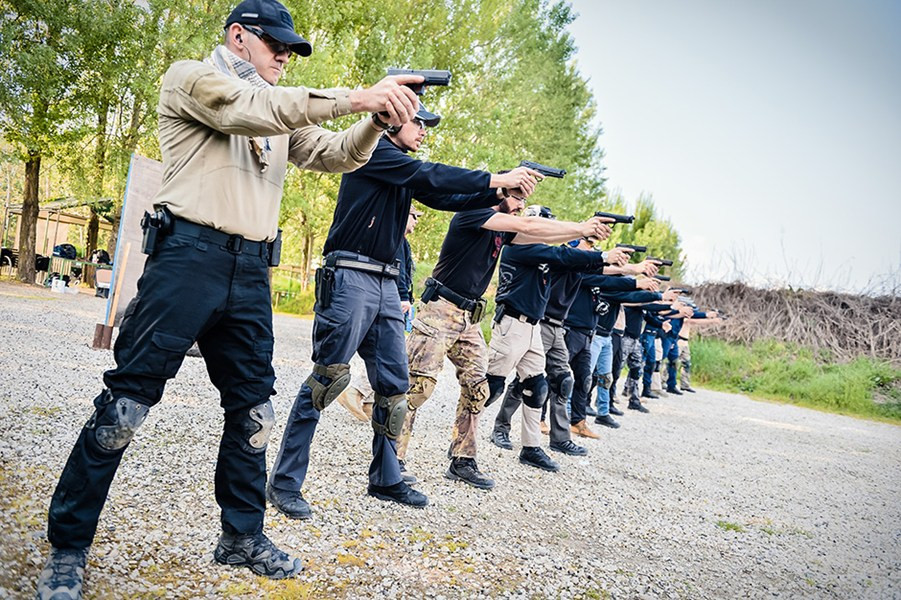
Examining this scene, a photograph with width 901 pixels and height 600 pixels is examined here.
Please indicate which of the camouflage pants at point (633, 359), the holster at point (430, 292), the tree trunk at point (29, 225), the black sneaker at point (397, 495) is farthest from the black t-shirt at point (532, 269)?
the tree trunk at point (29, 225)

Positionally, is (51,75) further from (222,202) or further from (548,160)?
(222,202)

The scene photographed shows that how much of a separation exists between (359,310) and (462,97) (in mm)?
16057

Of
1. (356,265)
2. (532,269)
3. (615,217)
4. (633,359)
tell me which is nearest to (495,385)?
(532,269)

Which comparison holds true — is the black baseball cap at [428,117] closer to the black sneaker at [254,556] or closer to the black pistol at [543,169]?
the black pistol at [543,169]

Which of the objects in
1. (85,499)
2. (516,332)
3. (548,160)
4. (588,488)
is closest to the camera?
(85,499)

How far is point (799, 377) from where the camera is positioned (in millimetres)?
18641

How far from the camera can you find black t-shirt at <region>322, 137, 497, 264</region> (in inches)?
152

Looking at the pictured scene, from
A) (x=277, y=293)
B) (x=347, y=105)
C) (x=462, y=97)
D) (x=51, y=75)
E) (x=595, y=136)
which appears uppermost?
(x=595, y=136)

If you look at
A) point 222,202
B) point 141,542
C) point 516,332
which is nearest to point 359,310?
point 222,202

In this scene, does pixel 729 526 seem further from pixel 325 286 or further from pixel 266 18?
pixel 266 18

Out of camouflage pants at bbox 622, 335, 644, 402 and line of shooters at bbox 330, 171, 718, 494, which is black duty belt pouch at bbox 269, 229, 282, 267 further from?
camouflage pants at bbox 622, 335, 644, 402

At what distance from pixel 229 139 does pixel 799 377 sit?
19443 millimetres

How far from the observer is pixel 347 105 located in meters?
2.46

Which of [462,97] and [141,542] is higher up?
[462,97]
